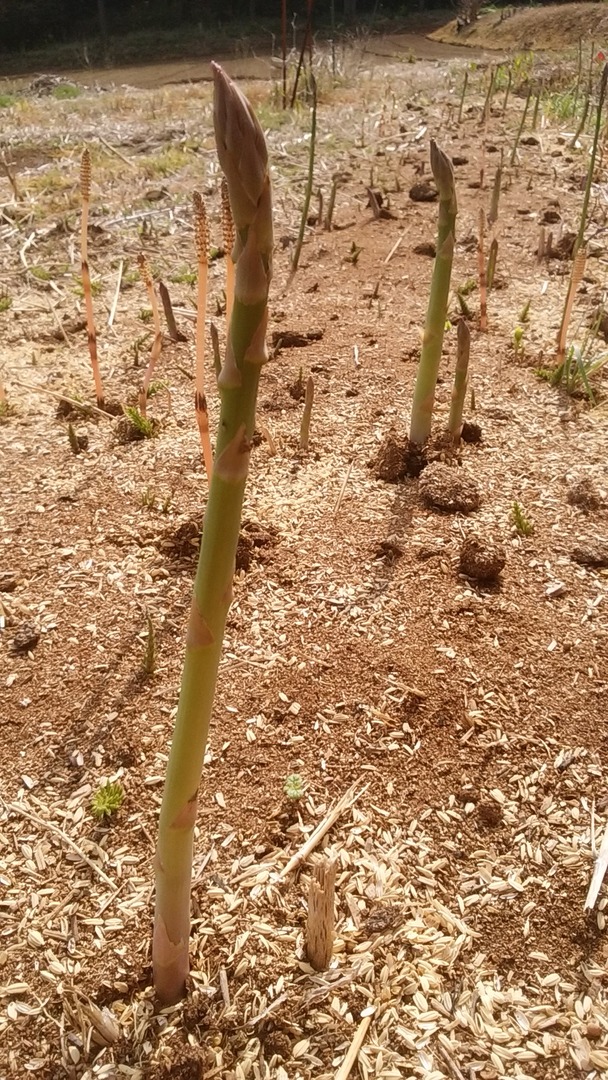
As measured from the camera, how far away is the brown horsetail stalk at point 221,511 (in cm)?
95

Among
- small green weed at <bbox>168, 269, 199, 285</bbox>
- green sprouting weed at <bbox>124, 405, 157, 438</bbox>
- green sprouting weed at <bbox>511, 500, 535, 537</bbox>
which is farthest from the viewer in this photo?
small green weed at <bbox>168, 269, 199, 285</bbox>

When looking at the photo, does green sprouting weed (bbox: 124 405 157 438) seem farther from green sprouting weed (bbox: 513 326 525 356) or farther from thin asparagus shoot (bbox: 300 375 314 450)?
green sprouting weed (bbox: 513 326 525 356)

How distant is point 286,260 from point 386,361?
5.65 ft

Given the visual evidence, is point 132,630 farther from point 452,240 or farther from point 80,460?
point 452,240

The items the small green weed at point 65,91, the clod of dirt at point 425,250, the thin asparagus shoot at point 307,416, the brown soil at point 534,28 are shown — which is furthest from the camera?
the brown soil at point 534,28

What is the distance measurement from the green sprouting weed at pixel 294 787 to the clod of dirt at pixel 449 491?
47.4 inches

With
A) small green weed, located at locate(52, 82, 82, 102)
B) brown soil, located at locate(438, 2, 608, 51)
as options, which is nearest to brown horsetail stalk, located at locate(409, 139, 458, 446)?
small green weed, located at locate(52, 82, 82, 102)

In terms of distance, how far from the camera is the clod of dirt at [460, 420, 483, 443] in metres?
3.18

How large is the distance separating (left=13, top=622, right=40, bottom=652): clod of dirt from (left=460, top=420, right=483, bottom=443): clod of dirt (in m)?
1.81

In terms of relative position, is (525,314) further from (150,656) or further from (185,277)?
(150,656)

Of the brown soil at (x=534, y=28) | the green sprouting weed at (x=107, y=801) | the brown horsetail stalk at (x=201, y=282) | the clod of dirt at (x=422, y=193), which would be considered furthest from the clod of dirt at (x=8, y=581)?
the brown soil at (x=534, y=28)

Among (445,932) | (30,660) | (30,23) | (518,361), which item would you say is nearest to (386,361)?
(518,361)

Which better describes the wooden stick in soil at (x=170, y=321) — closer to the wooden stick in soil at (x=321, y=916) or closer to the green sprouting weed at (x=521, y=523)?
the green sprouting weed at (x=521, y=523)

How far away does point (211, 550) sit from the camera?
3.96ft
